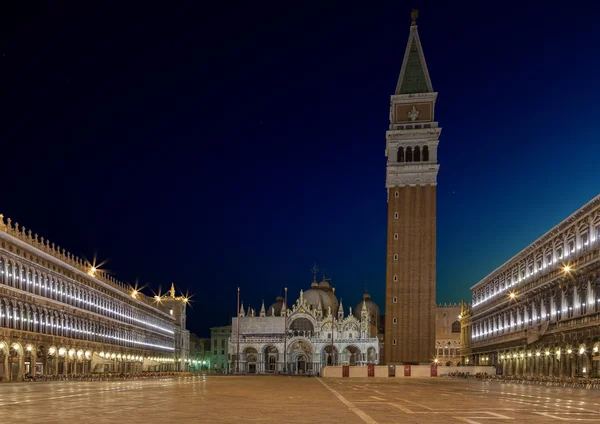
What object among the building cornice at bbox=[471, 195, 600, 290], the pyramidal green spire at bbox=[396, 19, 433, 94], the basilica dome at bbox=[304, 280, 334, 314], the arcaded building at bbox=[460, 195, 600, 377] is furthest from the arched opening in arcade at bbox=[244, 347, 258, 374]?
the pyramidal green spire at bbox=[396, 19, 433, 94]

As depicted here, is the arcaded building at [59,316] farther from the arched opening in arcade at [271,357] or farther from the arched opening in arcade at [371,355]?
the arched opening in arcade at [371,355]

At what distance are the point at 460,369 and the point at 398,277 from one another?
21.8 m

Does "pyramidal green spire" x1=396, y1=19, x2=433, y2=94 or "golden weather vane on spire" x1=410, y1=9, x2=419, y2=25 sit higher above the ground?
"golden weather vane on spire" x1=410, y1=9, x2=419, y2=25

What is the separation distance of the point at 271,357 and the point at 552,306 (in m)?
97.7

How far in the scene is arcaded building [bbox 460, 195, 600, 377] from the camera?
65.5 meters

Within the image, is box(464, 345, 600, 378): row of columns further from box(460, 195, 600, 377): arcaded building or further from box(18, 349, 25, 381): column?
box(18, 349, 25, 381): column

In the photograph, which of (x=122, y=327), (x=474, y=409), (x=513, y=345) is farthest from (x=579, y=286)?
(x=122, y=327)

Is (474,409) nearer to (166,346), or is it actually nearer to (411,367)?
(411,367)

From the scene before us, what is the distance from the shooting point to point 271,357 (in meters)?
166

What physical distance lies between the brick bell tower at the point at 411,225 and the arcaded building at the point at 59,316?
44.3 m

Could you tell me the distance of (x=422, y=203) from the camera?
405 ft

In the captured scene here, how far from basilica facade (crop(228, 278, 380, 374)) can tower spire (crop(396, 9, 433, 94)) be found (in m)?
56.7

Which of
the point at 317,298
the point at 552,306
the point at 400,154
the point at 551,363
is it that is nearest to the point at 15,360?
the point at 551,363

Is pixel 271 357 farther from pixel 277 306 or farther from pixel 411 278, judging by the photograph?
pixel 411 278
